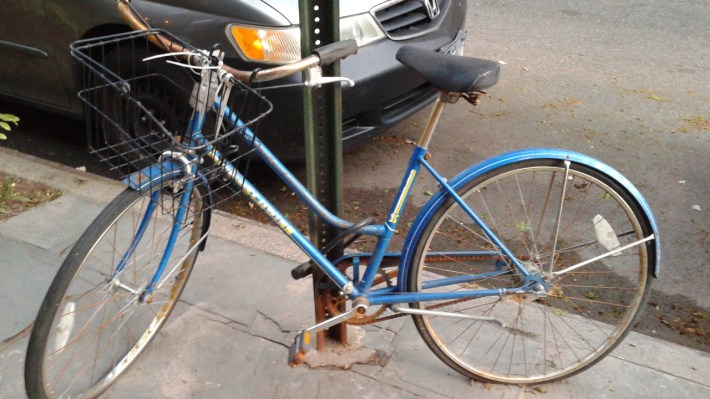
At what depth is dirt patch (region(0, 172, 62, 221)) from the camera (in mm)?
3389

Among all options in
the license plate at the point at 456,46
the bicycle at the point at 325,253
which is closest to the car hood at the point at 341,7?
the license plate at the point at 456,46

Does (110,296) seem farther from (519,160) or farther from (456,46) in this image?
(456,46)

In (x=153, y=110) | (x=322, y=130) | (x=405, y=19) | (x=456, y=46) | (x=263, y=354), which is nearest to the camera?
(x=322, y=130)

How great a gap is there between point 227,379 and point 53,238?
4.46 ft

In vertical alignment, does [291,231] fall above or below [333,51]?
below

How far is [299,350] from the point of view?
222cm

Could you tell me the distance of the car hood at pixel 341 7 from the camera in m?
3.21

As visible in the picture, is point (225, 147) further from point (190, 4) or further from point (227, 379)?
point (190, 4)

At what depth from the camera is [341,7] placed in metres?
3.46

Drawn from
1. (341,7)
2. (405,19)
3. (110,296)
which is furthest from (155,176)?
(405,19)

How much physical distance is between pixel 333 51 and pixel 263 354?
125 cm

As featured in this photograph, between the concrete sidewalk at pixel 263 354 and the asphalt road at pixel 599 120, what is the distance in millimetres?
784

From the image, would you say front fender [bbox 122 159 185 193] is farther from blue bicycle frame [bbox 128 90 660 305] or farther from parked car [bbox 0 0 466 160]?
parked car [bbox 0 0 466 160]

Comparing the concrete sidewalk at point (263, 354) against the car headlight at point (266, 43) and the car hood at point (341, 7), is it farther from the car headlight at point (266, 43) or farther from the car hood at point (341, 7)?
the car hood at point (341, 7)
